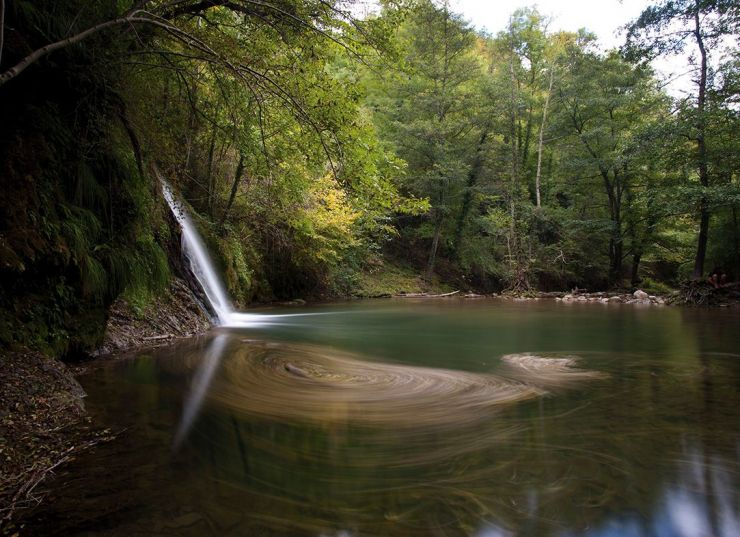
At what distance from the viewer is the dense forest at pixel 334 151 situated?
152 inches

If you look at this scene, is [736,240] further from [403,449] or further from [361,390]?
[403,449]

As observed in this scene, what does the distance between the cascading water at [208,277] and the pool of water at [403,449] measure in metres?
3.09

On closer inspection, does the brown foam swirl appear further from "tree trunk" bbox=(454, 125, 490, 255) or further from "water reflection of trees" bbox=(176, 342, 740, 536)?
"tree trunk" bbox=(454, 125, 490, 255)

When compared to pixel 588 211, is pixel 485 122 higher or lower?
higher

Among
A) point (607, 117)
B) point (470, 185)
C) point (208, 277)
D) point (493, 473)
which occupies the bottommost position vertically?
point (493, 473)

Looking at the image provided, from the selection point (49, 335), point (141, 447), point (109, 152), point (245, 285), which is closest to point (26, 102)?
point (109, 152)

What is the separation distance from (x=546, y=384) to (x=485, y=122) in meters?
20.0

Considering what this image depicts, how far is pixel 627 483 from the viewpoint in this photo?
7.61 ft

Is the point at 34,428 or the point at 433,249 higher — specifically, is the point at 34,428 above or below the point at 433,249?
below

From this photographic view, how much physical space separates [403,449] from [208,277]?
759 cm

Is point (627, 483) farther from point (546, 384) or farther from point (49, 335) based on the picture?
point (49, 335)

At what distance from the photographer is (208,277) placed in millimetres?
9328

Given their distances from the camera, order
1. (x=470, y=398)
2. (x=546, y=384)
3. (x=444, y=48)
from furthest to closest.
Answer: (x=444, y=48)
(x=546, y=384)
(x=470, y=398)

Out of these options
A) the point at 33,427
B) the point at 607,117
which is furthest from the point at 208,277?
the point at 607,117
